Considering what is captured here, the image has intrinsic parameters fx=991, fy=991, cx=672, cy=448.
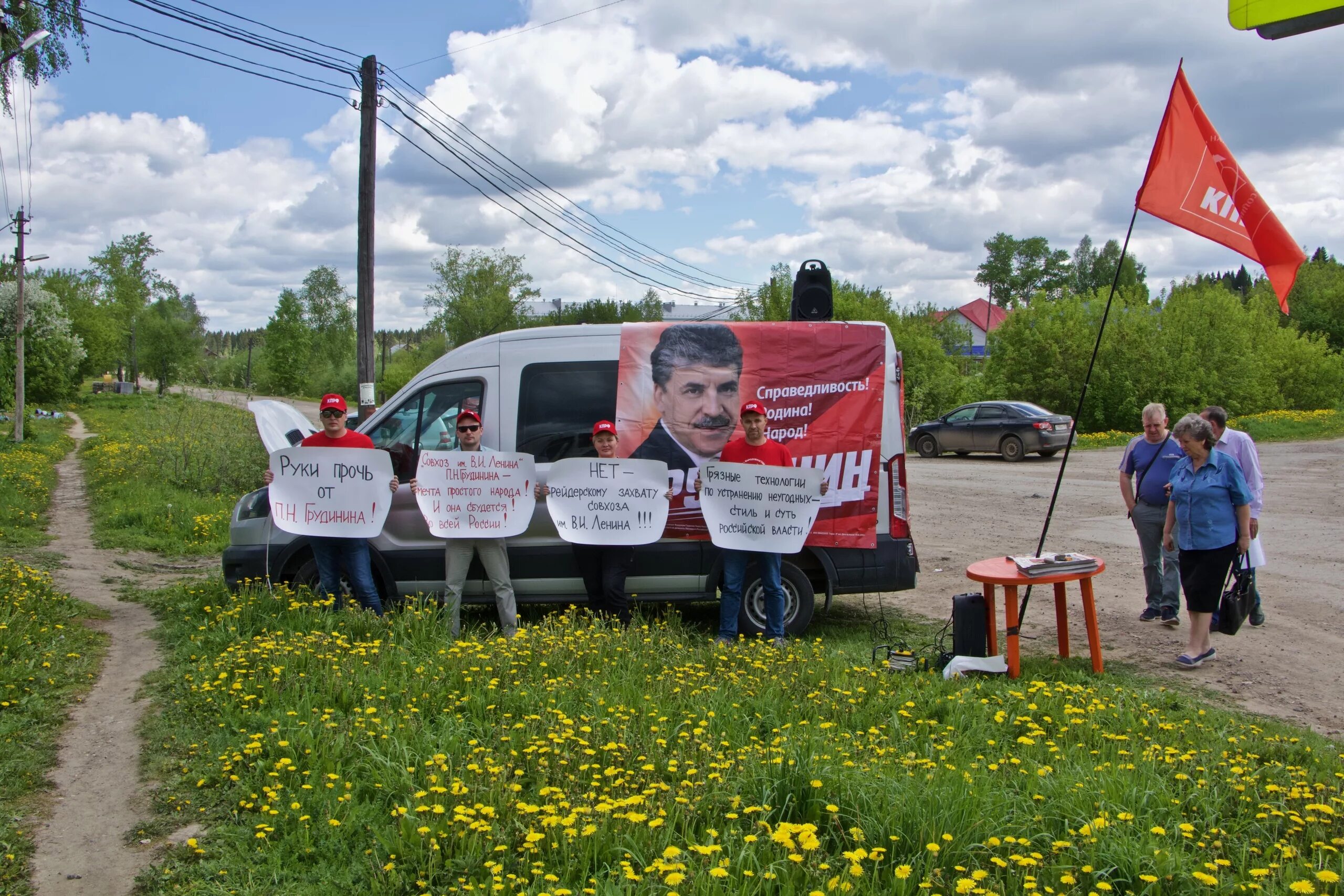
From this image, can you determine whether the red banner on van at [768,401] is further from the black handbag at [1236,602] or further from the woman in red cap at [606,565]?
the black handbag at [1236,602]

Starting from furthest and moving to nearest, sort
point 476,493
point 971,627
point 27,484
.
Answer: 1. point 27,484
2. point 476,493
3. point 971,627

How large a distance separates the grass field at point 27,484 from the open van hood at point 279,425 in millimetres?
6780

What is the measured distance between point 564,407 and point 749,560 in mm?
1860

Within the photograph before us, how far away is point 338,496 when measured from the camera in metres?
7.51

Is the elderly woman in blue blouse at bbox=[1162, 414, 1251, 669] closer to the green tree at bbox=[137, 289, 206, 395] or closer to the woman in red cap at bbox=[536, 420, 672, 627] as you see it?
the woman in red cap at bbox=[536, 420, 672, 627]

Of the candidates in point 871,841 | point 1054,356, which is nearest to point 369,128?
point 871,841

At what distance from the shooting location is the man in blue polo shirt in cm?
833

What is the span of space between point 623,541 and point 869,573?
1935 millimetres

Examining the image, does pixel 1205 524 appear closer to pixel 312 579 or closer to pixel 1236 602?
pixel 1236 602

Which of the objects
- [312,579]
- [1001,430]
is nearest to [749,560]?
[312,579]

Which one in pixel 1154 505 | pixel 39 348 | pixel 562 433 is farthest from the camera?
pixel 39 348

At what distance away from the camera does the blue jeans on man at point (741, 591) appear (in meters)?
7.27

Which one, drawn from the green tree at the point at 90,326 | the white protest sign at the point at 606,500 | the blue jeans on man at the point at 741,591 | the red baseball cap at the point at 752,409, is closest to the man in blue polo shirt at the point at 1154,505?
the blue jeans on man at the point at 741,591

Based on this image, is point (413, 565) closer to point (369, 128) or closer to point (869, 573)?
point (869, 573)
